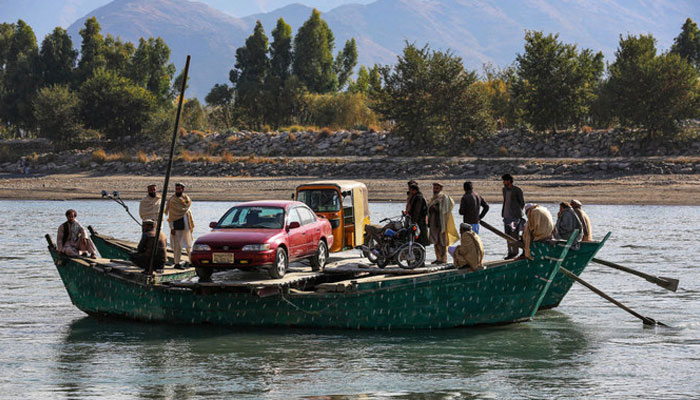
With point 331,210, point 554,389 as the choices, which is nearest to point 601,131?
point 331,210

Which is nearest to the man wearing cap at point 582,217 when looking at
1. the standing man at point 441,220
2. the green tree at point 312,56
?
the standing man at point 441,220

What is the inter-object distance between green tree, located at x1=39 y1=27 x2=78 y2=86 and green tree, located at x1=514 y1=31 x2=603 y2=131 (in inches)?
1812

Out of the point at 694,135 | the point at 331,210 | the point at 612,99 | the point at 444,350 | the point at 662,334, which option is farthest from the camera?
the point at 612,99

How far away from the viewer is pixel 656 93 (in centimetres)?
5456

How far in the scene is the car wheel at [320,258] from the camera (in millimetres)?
18641

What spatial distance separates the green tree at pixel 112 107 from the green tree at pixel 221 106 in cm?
1490

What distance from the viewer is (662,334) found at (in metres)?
17.8

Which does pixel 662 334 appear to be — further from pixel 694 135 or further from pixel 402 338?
pixel 694 135

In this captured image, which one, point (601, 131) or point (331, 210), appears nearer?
point (331, 210)

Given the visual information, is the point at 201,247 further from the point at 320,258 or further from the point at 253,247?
the point at 320,258

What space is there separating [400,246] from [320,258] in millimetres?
1714

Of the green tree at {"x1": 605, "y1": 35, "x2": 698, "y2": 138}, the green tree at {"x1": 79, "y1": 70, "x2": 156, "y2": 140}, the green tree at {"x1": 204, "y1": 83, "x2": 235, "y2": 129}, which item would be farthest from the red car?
the green tree at {"x1": 204, "y1": 83, "x2": 235, "y2": 129}

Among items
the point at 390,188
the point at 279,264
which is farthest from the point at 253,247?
the point at 390,188

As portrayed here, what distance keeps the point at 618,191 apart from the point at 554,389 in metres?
33.7
